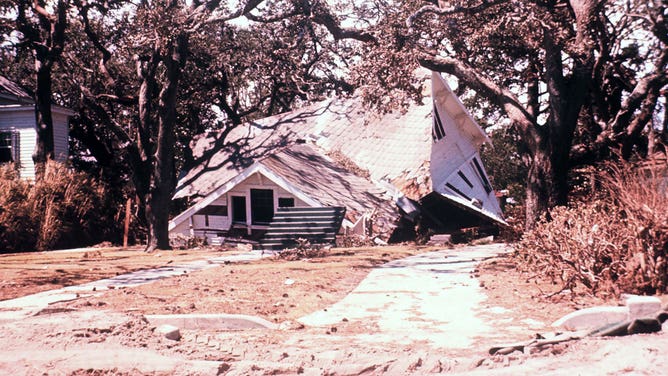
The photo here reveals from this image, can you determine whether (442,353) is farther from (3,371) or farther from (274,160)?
(274,160)

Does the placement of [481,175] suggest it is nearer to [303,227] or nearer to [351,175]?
[351,175]

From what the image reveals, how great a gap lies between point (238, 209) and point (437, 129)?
338 inches

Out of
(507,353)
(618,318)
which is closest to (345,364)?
(507,353)

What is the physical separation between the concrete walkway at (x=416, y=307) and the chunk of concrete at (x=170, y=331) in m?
1.70

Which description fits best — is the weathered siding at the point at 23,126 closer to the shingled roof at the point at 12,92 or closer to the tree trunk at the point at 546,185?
the shingled roof at the point at 12,92

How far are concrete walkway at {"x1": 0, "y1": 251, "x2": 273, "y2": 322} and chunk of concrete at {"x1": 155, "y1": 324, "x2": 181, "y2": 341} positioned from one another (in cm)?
229

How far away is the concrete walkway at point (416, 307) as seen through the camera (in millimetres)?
7352

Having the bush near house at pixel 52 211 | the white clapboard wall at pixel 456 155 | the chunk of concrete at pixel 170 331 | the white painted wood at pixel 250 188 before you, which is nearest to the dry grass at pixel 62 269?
the bush near house at pixel 52 211

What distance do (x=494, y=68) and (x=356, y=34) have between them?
837cm

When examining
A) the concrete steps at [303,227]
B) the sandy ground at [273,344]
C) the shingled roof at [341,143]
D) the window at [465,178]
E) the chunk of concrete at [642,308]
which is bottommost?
the sandy ground at [273,344]

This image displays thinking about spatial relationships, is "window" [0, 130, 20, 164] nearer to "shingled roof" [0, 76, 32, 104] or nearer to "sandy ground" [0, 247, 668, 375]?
"shingled roof" [0, 76, 32, 104]

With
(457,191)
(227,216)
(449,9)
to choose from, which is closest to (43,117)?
(227,216)

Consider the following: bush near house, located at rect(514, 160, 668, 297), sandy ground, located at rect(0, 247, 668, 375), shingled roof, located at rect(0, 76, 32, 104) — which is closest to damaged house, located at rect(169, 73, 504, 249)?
shingled roof, located at rect(0, 76, 32, 104)

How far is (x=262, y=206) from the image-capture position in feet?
78.4
